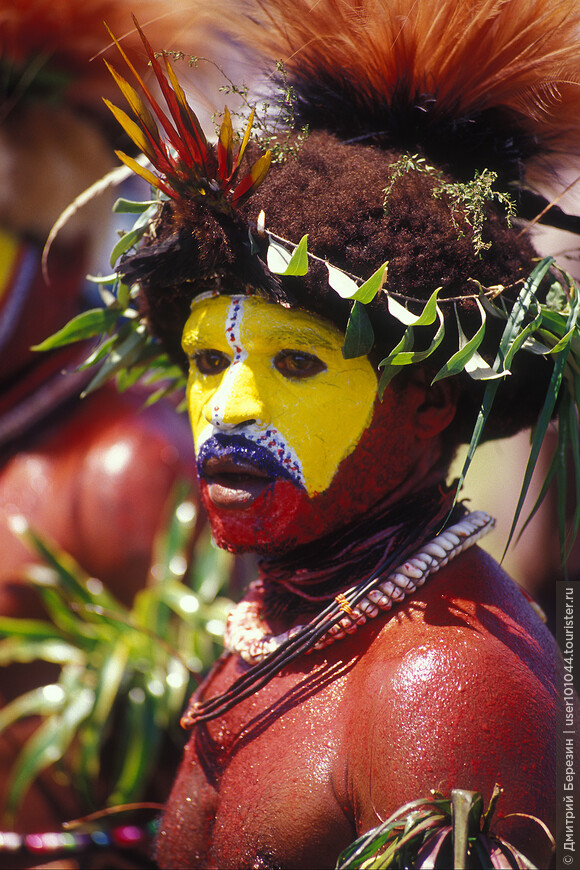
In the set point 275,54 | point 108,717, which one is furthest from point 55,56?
point 108,717

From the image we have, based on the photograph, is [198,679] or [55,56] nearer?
[198,679]

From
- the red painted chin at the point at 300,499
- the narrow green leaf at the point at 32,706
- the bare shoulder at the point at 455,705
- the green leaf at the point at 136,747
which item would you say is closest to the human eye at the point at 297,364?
the red painted chin at the point at 300,499

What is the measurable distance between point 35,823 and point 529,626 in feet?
4.47

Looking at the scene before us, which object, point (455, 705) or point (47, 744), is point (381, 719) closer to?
point (455, 705)

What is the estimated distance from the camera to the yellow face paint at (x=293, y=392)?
1.26 metres

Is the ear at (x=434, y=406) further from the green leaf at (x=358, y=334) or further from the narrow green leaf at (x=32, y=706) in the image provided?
the narrow green leaf at (x=32, y=706)

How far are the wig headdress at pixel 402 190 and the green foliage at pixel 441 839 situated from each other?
454 mm

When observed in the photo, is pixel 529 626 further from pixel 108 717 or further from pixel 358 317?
pixel 108 717

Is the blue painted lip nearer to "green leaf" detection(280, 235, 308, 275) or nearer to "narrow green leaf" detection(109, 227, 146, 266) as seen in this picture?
"green leaf" detection(280, 235, 308, 275)

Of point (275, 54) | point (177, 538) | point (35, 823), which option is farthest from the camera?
point (177, 538)

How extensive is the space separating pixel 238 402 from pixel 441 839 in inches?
24.6

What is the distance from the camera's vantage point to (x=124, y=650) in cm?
212

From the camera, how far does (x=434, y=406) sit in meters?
1.35

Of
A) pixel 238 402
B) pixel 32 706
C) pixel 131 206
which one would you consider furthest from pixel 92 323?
pixel 32 706
